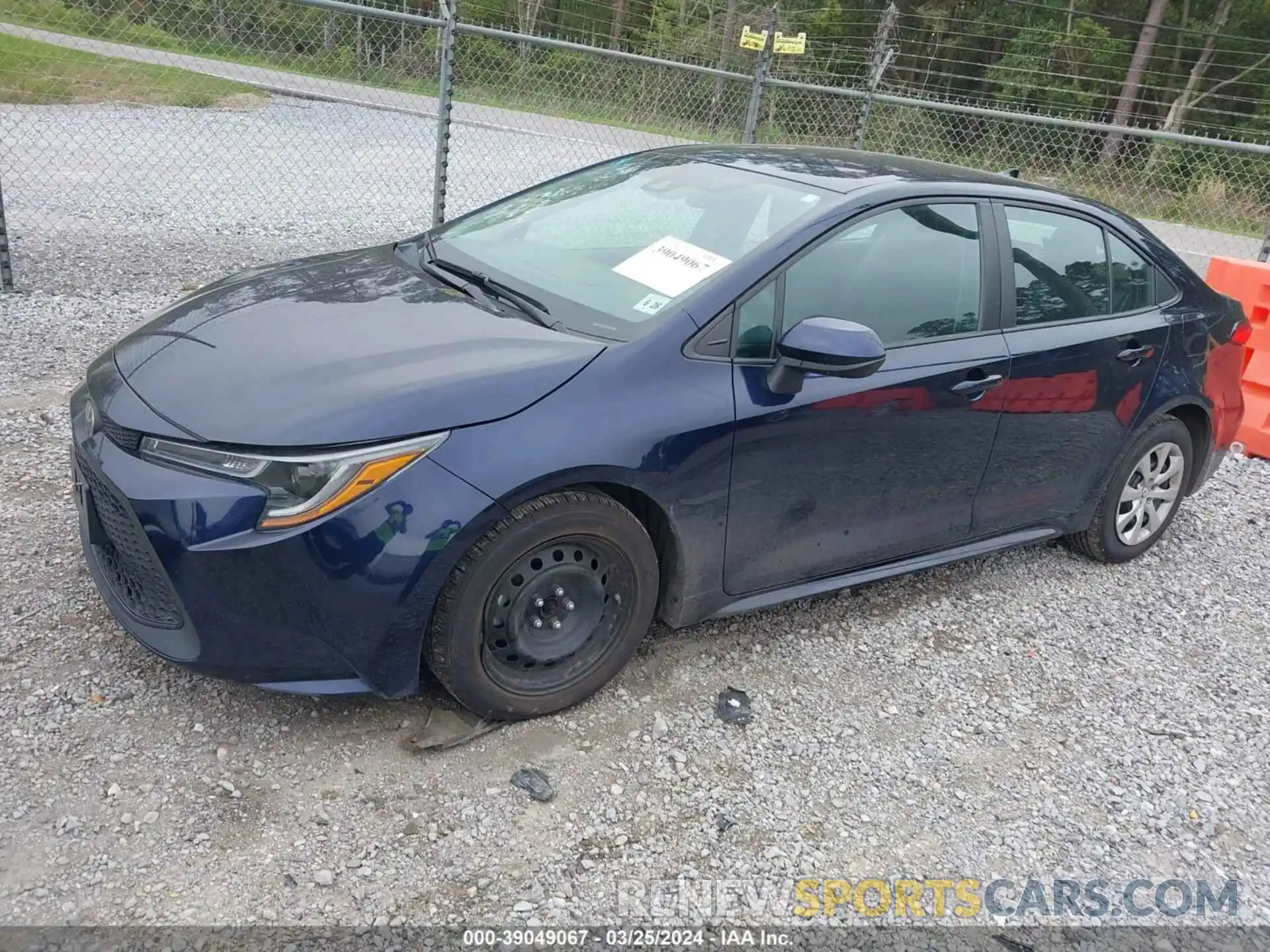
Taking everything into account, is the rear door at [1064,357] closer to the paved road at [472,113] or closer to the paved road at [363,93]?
the paved road at [363,93]

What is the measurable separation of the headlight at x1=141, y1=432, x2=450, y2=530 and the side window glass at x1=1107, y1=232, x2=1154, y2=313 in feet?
10.1

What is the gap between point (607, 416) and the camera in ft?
8.79

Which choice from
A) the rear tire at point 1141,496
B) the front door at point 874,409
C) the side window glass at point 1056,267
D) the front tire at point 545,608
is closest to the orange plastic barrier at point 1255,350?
the rear tire at point 1141,496

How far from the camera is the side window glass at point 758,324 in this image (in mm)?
2938

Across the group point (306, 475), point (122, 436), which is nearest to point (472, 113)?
point (122, 436)

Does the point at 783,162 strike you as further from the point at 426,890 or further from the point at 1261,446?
the point at 1261,446

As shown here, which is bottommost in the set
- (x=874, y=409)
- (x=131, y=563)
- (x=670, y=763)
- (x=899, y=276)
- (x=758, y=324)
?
(x=670, y=763)

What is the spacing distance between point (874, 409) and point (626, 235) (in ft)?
3.44

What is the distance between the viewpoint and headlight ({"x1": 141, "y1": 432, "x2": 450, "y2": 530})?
7.80 feet

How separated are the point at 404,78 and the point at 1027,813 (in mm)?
11635

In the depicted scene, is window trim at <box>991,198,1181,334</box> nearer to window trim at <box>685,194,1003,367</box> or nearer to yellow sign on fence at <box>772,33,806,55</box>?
window trim at <box>685,194,1003,367</box>

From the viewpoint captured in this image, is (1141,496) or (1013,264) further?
(1141,496)

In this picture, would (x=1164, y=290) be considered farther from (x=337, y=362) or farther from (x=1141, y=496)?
(x=337, y=362)

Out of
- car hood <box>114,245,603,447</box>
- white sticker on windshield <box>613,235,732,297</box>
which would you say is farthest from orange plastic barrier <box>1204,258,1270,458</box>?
car hood <box>114,245,603,447</box>
